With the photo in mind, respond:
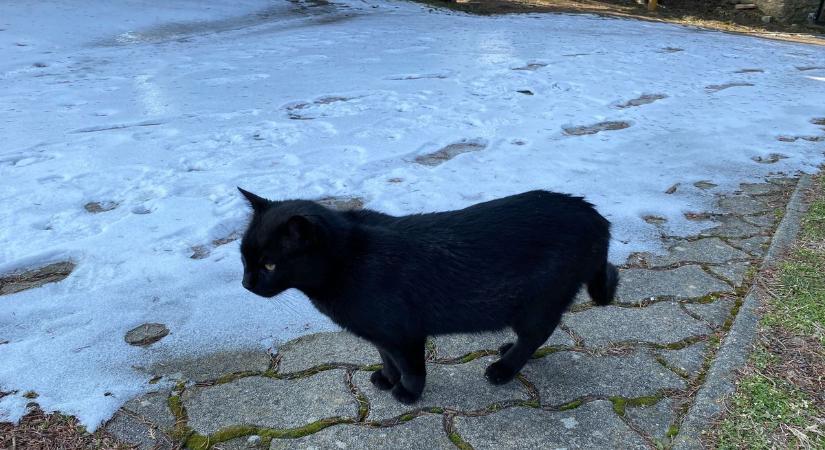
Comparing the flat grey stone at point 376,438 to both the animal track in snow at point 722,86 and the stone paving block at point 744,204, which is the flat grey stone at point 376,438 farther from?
the animal track in snow at point 722,86

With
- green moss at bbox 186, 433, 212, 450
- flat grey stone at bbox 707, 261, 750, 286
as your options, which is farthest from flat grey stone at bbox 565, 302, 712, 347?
green moss at bbox 186, 433, 212, 450

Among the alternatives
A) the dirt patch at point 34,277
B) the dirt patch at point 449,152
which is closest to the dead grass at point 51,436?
the dirt patch at point 34,277

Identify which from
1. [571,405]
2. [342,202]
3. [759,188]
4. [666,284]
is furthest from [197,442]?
[759,188]

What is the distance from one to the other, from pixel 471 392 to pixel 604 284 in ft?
2.45

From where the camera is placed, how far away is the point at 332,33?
9.53 m

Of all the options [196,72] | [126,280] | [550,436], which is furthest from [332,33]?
[550,436]

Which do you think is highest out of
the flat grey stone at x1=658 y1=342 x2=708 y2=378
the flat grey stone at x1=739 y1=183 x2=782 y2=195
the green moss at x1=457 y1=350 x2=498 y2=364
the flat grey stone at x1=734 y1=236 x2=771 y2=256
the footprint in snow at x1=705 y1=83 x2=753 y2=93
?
the footprint in snow at x1=705 y1=83 x2=753 y2=93

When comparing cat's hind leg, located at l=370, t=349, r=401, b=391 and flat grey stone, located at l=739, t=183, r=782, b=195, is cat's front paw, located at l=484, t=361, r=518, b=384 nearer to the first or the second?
cat's hind leg, located at l=370, t=349, r=401, b=391

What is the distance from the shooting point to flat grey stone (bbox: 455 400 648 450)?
6.53 feet

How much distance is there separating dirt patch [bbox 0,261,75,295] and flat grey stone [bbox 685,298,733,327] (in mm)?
3183

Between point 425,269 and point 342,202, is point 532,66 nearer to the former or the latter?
point 342,202

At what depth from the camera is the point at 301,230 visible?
1.98m

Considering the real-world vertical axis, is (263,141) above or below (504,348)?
above

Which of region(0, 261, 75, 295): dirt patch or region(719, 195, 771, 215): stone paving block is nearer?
region(0, 261, 75, 295): dirt patch
